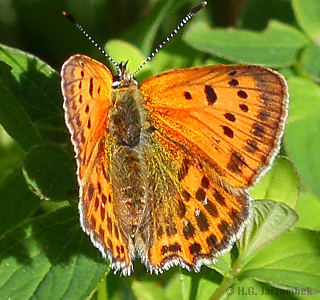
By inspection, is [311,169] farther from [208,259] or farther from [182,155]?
[208,259]

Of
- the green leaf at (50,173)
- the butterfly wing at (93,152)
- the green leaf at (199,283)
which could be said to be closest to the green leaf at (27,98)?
the green leaf at (50,173)

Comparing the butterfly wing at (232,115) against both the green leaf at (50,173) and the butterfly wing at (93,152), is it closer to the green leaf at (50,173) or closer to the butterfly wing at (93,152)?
the butterfly wing at (93,152)

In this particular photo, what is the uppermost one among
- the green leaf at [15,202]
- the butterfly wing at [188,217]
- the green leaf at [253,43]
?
the green leaf at [15,202]

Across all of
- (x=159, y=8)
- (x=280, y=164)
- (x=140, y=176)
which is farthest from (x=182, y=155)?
(x=159, y=8)

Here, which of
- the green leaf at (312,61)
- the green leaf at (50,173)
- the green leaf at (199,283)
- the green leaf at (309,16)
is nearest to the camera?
the green leaf at (50,173)
